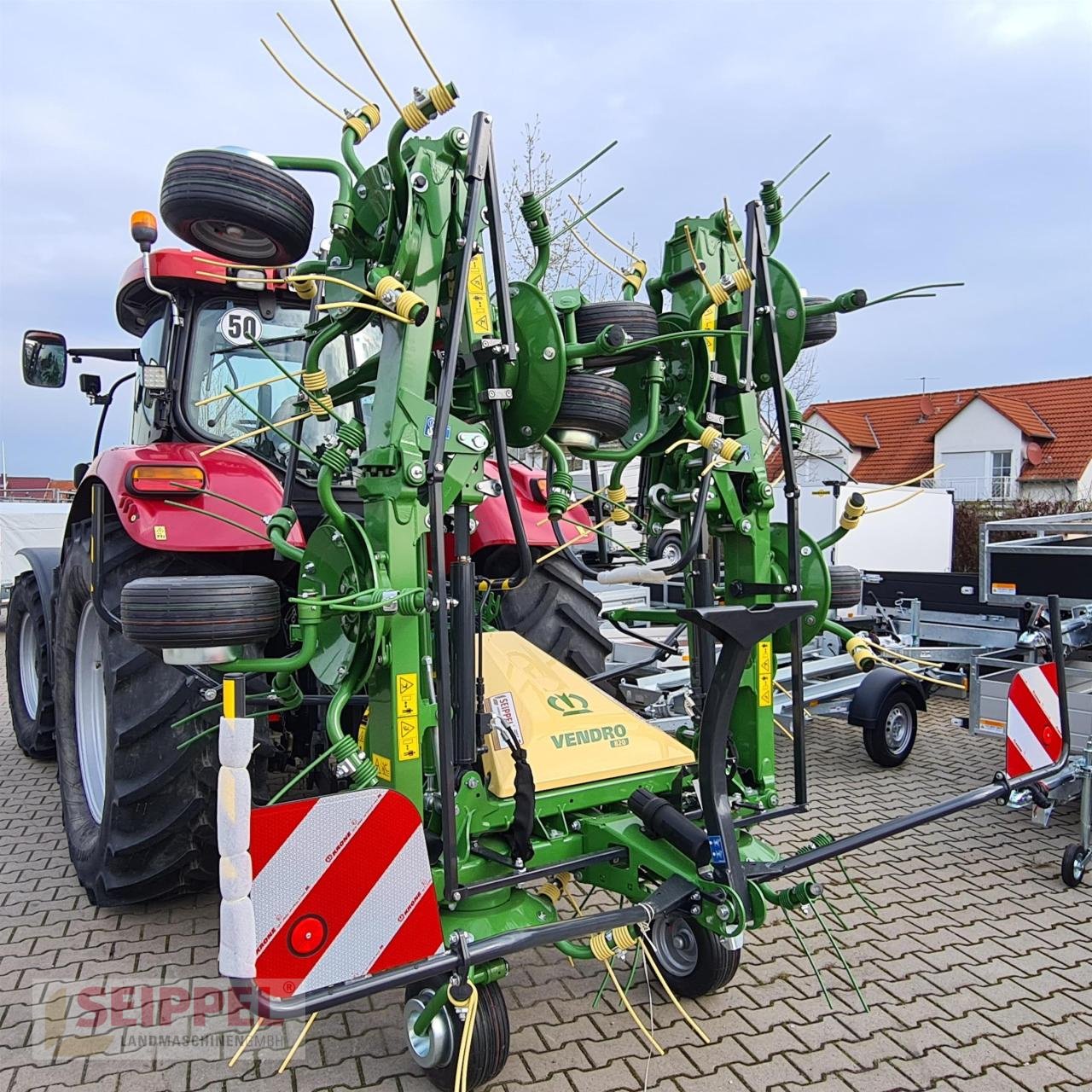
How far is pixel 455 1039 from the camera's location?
214cm

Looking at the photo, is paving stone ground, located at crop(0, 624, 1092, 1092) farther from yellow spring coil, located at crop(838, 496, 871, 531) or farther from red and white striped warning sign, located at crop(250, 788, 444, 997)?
yellow spring coil, located at crop(838, 496, 871, 531)

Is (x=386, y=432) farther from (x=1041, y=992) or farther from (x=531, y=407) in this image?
(x=1041, y=992)

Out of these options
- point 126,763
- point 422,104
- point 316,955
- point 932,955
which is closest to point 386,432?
point 422,104

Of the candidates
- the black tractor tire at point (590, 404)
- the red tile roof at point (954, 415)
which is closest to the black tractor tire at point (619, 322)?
the black tractor tire at point (590, 404)

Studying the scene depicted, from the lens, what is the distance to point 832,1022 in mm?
2566

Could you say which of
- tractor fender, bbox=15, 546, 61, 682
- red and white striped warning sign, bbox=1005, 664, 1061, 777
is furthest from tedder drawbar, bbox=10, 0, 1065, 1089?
tractor fender, bbox=15, 546, 61, 682

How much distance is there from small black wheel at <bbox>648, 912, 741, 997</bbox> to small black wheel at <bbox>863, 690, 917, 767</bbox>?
2.70 metres

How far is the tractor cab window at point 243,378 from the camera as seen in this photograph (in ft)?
11.9

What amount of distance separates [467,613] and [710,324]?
1301 millimetres

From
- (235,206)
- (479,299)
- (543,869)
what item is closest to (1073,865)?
(543,869)

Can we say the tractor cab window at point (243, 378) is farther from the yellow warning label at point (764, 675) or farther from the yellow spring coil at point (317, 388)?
the yellow warning label at point (764, 675)

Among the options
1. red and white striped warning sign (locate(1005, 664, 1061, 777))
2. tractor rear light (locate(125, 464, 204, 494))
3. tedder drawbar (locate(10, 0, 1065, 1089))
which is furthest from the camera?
red and white striped warning sign (locate(1005, 664, 1061, 777))

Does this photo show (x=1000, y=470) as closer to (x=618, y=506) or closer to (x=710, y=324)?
(x=710, y=324)

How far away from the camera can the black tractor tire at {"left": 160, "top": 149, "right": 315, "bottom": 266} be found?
2.30 metres
